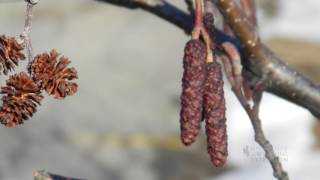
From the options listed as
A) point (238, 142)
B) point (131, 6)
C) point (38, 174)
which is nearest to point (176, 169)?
point (238, 142)

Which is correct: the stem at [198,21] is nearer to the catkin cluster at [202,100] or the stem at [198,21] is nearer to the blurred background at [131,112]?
the catkin cluster at [202,100]

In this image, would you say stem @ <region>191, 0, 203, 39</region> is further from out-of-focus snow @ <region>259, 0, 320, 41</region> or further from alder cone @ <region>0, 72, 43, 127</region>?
out-of-focus snow @ <region>259, 0, 320, 41</region>

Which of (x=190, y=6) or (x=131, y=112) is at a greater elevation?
(x=131, y=112)

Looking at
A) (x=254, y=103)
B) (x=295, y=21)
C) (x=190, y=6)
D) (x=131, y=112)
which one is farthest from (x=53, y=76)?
(x=295, y=21)

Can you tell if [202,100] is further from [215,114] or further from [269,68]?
[269,68]

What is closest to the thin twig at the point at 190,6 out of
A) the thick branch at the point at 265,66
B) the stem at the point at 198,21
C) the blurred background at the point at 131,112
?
the thick branch at the point at 265,66

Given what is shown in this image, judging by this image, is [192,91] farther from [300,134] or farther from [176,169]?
[300,134]

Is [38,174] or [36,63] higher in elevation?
[36,63]
